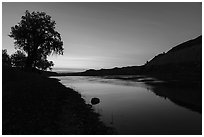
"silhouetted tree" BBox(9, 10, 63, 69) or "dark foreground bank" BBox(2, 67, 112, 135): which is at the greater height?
"silhouetted tree" BBox(9, 10, 63, 69)

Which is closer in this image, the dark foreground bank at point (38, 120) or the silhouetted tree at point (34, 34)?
the dark foreground bank at point (38, 120)

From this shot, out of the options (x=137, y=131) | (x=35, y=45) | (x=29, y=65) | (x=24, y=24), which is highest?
(x=24, y=24)

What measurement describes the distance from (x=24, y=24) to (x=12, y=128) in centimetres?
3150

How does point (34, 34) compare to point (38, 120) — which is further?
point (34, 34)

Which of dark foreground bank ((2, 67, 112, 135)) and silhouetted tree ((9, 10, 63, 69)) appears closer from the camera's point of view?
dark foreground bank ((2, 67, 112, 135))

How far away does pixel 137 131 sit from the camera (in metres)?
12.4

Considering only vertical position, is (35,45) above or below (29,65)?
above

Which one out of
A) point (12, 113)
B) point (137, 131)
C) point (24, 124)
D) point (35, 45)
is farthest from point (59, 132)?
point (35, 45)

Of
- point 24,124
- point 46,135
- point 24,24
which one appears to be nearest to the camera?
point 46,135

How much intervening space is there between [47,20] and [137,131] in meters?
32.0

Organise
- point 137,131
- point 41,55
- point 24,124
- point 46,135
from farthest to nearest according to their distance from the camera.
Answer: point 41,55 → point 137,131 → point 24,124 → point 46,135

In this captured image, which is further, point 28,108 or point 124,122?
point 124,122

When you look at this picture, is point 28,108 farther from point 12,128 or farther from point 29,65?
point 29,65

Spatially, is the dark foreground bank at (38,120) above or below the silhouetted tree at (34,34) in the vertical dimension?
below
